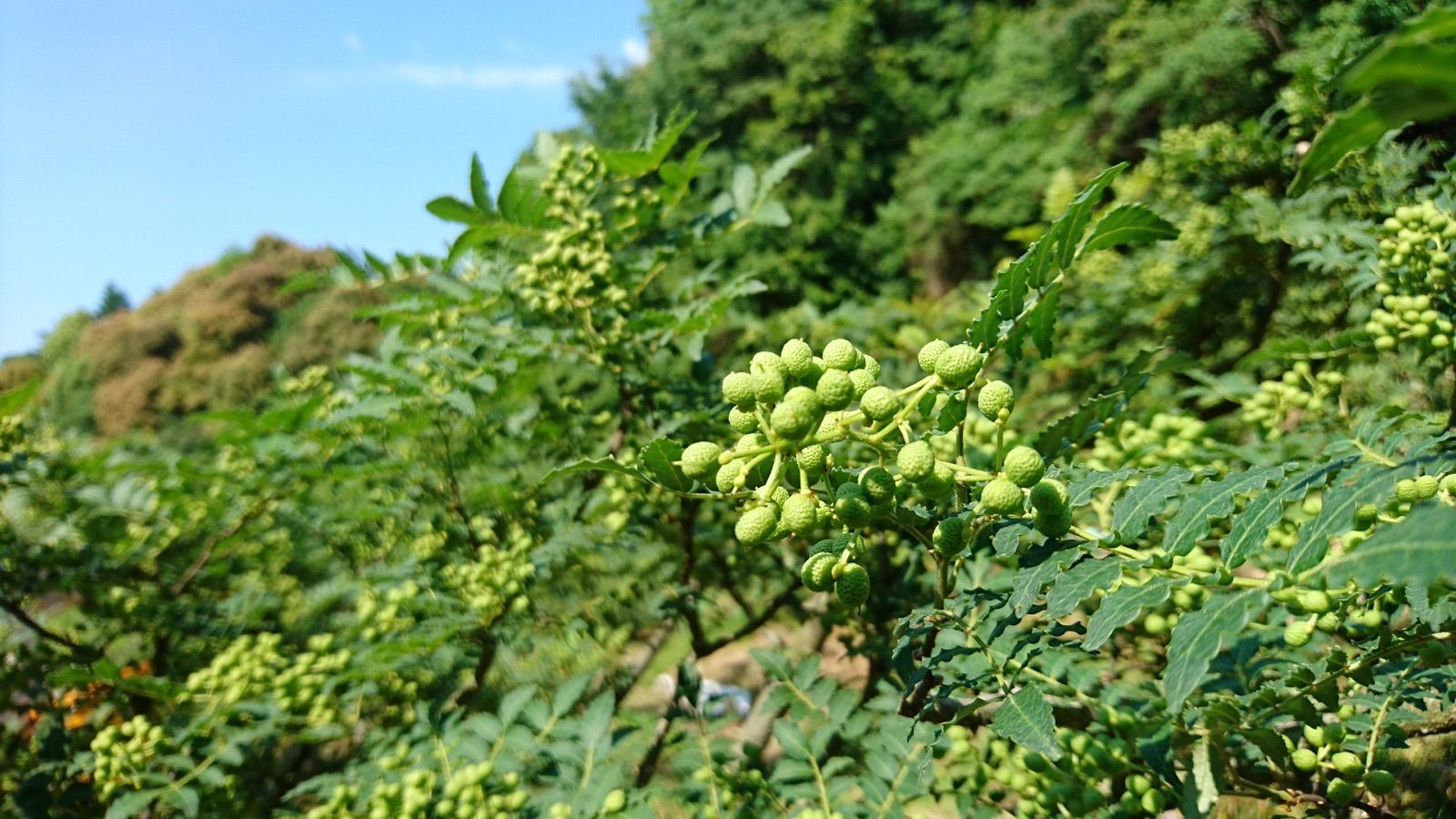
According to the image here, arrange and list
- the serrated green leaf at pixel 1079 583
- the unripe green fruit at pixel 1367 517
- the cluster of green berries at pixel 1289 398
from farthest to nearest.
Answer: the cluster of green berries at pixel 1289 398 → the unripe green fruit at pixel 1367 517 → the serrated green leaf at pixel 1079 583

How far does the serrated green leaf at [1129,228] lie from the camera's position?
86 centimetres

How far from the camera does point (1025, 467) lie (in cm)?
80

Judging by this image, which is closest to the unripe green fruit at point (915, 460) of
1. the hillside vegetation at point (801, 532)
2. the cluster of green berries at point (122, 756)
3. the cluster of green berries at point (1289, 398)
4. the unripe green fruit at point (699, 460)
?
the hillside vegetation at point (801, 532)

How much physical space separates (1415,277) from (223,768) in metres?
3.04

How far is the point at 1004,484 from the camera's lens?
31.6 inches

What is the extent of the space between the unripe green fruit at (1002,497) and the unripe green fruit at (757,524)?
0.75ft

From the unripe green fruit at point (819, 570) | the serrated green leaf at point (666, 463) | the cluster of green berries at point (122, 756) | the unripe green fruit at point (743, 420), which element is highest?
the unripe green fruit at point (743, 420)

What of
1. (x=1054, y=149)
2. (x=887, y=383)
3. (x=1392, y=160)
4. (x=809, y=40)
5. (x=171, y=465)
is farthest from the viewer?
(x=809, y=40)

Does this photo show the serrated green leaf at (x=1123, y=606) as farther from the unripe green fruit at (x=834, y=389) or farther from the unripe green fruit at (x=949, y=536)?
the unripe green fruit at (x=834, y=389)

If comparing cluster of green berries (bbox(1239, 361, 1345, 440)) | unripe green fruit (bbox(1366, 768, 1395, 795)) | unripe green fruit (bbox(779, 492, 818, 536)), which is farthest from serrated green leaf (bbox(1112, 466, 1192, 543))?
cluster of green berries (bbox(1239, 361, 1345, 440))

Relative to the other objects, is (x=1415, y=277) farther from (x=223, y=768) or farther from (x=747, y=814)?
(x=223, y=768)

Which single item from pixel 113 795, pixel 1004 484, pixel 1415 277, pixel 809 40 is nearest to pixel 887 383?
pixel 1415 277

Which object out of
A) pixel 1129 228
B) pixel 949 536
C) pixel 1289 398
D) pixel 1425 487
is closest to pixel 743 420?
pixel 949 536

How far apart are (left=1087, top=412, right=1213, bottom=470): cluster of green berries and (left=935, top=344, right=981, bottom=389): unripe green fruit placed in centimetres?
85
